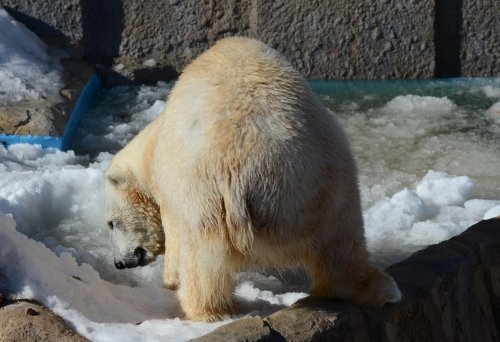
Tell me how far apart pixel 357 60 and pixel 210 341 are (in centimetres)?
474

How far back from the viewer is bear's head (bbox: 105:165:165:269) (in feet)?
11.0

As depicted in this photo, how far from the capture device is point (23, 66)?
6.18m

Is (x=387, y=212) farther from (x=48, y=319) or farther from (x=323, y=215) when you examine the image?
(x=48, y=319)

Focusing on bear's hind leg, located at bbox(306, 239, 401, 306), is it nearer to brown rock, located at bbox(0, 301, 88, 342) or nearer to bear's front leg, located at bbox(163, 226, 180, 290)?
bear's front leg, located at bbox(163, 226, 180, 290)

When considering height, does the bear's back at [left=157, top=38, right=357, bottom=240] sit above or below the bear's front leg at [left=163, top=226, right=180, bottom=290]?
above

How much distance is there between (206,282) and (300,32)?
4.20m

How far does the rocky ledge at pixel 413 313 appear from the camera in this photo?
2410 mm

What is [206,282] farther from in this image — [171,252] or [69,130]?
[69,130]

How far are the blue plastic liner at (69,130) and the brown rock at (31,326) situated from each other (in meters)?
3.06

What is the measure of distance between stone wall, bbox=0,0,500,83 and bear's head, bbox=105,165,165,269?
3501 mm

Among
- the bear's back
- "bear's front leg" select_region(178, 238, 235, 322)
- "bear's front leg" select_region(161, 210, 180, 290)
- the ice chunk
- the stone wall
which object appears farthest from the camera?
the stone wall

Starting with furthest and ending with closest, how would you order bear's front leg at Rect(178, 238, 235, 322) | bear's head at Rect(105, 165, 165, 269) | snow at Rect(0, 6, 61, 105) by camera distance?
1. snow at Rect(0, 6, 61, 105)
2. bear's head at Rect(105, 165, 165, 269)
3. bear's front leg at Rect(178, 238, 235, 322)

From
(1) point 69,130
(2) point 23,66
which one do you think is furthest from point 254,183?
(2) point 23,66

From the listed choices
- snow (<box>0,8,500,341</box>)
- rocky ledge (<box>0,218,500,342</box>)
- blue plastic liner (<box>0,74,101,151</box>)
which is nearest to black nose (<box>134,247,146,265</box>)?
snow (<box>0,8,500,341</box>)
